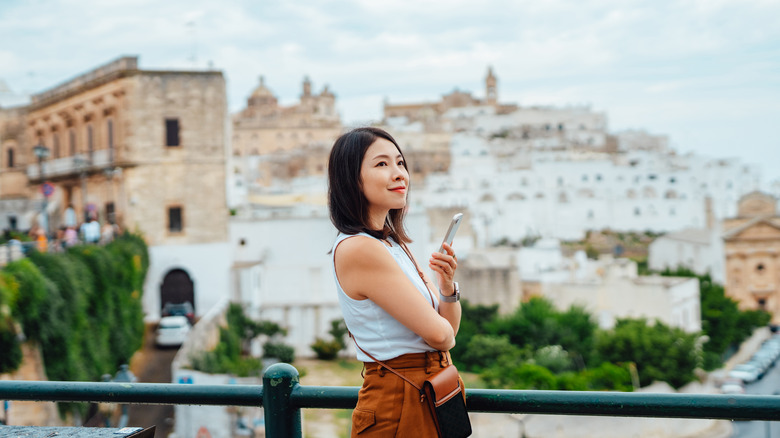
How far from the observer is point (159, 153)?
22.7 metres

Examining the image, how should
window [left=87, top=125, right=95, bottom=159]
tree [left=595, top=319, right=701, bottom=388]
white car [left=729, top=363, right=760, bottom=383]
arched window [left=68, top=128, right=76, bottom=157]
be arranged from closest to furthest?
tree [left=595, top=319, right=701, bottom=388] < window [left=87, top=125, right=95, bottom=159] < arched window [left=68, top=128, right=76, bottom=157] < white car [left=729, top=363, right=760, bottom=383]

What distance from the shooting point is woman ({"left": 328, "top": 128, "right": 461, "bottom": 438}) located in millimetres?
1970

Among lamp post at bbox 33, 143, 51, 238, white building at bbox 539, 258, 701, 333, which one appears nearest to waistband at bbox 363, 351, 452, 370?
lamp post at bbox 33, 143, 51, 238

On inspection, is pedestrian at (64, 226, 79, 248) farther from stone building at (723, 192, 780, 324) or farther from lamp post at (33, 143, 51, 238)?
stone building at (723, 192, 780, 324)

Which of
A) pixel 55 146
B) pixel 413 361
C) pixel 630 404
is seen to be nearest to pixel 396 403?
pixel 413 361

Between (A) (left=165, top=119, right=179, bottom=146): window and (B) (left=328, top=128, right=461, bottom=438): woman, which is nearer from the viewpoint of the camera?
(B) (left=328, top=128, right=461, bottom=438): woman

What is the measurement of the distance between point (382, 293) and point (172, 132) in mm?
22042

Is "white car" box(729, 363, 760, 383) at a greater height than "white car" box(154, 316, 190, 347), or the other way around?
"white car" box(154, 316, 190, 347)

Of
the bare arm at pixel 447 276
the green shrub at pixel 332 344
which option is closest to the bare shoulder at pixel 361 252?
the bare arm at pixel 447 276

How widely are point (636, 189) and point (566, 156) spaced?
6889 mm

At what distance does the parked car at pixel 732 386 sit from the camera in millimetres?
25041

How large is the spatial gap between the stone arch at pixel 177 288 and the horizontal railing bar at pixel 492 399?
68.8 feet

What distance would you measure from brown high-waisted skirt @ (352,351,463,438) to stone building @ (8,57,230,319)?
21392 millimetres

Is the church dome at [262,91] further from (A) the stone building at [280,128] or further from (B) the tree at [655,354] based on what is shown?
(B) the tree at [655,354]
